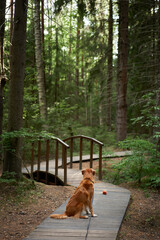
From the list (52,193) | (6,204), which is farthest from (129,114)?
(6,204)

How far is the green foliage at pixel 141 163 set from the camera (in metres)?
6.92

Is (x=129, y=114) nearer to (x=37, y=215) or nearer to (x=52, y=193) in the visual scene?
(x=52, y=193)

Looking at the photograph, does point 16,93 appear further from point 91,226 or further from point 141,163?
point 141,163

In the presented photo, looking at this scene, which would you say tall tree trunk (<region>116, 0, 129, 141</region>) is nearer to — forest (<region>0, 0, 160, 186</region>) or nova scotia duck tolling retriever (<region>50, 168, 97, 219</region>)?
forest (<region>0, 0, 160, 186</region>)

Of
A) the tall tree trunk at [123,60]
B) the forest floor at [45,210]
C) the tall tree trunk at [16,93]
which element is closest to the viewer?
the forest floor at [45,210]

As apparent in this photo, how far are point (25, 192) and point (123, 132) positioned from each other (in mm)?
7434

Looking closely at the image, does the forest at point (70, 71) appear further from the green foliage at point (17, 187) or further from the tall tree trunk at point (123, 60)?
the green foliage at point (17, 187)

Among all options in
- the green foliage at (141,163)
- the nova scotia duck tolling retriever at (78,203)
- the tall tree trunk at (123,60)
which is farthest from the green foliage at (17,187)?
the tall tree trunk at (123,60)

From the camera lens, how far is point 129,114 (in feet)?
58.9

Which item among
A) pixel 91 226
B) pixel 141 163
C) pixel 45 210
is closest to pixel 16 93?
pixel 45 210

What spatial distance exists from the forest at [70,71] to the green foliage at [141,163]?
0.04m

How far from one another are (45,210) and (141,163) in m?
3.32

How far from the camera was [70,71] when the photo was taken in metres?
16.9

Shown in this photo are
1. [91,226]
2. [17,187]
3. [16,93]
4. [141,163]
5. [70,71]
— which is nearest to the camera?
[91,226]
